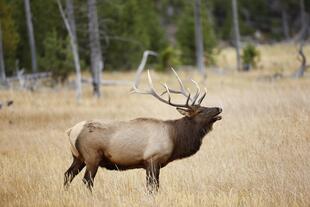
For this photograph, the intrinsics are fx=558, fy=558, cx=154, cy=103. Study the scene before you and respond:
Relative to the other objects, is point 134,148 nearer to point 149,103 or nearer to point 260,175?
point 260,175

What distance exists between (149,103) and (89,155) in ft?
32.9

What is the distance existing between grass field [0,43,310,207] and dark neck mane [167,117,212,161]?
0.43m

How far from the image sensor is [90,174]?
21.7 feet

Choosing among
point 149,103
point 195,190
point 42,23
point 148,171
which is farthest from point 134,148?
point 42,23

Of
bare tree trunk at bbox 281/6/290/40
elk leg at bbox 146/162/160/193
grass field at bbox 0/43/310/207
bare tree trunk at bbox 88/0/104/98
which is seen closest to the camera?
grass field at bbox 0/43/310/207

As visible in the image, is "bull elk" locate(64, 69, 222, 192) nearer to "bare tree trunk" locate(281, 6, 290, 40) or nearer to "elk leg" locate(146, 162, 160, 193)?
"elk leg" locate(146, 162, 160, 193)

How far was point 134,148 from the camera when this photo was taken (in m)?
6.68

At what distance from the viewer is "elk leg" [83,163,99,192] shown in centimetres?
659

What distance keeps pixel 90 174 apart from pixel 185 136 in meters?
1.28

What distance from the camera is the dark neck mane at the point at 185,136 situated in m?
6.94

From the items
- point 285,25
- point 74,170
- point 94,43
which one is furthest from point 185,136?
point 285,25

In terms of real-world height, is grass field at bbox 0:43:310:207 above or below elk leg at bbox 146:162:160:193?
below

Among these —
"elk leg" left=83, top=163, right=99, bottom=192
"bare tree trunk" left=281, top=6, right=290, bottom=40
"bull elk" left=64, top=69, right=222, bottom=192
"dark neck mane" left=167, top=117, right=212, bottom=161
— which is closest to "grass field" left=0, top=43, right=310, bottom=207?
"elk leg" left=83, top=163, right=99, bottom=192

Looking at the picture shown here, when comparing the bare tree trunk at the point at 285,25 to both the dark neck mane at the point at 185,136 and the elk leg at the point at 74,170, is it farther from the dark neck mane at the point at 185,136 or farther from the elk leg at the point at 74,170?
the elk leg at the point at 74,170
